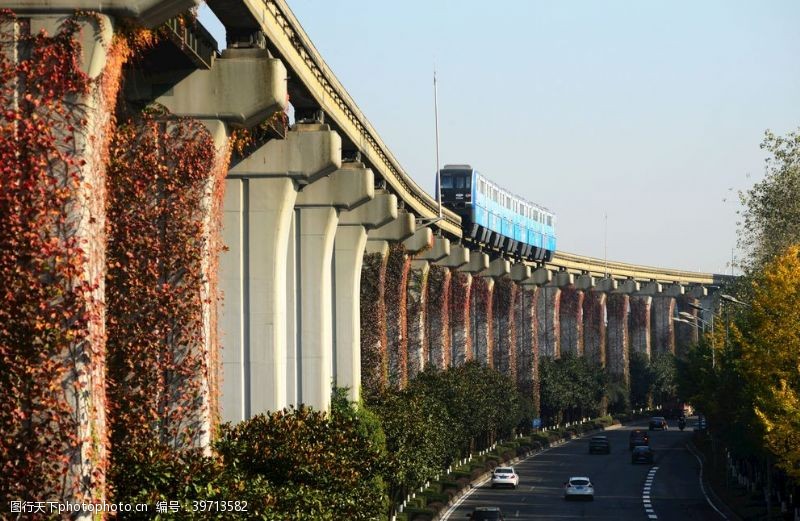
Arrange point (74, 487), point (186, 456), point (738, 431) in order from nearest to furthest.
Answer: point (74, 487) < point (186, 456) < point (738, 431)

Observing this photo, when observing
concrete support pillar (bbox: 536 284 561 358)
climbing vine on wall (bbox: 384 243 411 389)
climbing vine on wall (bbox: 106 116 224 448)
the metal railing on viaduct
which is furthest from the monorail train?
climbing vine on wall (bbox: 106 116 224 448)

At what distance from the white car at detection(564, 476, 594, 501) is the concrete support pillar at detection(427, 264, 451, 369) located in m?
22.3

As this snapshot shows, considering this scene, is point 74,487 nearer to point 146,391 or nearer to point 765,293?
point 146,391

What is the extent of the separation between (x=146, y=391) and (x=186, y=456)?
1.93 m

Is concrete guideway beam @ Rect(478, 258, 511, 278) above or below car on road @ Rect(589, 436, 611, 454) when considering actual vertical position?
above

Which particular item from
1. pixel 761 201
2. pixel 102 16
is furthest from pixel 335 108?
pixel 761 201

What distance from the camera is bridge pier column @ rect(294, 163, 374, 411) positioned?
47.4 metres

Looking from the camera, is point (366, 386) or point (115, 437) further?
point (366, 386)

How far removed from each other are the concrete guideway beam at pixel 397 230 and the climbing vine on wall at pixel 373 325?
82cm

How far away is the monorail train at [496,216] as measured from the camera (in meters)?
99.6

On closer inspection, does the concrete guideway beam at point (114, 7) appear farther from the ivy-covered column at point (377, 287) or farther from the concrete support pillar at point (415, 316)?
the concrete support pillar at point (415, 316)

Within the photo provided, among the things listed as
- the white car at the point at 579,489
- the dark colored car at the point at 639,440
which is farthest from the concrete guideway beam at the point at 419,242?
the dark colored car at the point at 639,440

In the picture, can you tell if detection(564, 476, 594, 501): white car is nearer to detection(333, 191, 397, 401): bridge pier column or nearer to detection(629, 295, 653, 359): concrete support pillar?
detection(333, 191, 397, 401): bridge pier column

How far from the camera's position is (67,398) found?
19.1 m
